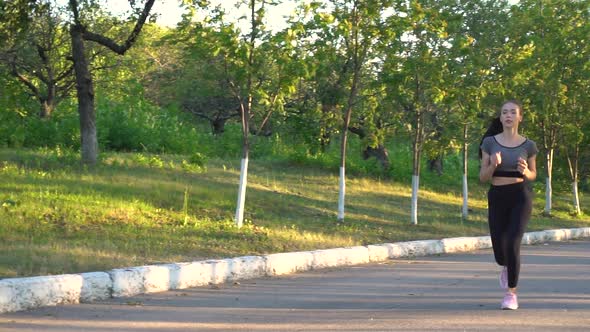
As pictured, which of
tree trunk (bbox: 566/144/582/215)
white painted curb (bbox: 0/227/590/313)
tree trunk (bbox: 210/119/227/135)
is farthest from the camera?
tree trunk (bbox: 210/119/227/135)

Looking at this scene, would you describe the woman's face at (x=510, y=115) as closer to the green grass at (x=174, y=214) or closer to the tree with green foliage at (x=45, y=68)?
the green grass at (x=174, y=214)

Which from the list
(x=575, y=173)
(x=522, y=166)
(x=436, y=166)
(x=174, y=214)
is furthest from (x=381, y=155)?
(x=522, y=166)

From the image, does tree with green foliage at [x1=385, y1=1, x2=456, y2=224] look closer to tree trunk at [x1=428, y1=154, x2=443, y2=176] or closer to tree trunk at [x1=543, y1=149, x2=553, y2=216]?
tree trunk at [x1=543, y1=149, x2=553, y2=216]

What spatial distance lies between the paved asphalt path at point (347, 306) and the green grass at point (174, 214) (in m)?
1.35

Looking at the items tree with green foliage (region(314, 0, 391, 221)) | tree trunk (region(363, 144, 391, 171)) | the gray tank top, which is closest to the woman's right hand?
the gray tank top

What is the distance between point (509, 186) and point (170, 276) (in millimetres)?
3573

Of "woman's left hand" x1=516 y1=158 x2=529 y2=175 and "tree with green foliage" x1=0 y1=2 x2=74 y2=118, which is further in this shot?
"tree with green foliage" x1=0 y1=2 x2=74 y2=118

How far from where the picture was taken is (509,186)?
8.52m

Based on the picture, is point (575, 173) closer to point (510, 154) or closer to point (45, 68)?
point (45, 68)

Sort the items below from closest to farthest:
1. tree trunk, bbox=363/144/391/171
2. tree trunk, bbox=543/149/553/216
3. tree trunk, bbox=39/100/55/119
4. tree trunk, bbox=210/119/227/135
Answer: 1. tree trunk, bbox=543/149/553/216
2. tree trunk, bbox=363/144/391/171
3. tree trunk, bbox=39/100/55/119
4. tree trunk, bbox=210/119/227/135

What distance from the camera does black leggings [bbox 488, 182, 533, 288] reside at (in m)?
8.52

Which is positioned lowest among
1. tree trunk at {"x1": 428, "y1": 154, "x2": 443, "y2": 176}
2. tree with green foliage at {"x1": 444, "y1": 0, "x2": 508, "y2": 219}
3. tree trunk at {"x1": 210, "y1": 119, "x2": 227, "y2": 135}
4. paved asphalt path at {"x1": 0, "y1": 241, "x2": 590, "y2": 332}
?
paved asphalt path at {"x1": 0, "y1": 241, "x2": 590, "y2": 332}

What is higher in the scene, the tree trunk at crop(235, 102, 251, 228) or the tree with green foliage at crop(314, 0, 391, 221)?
the tree with green foliage at crop(314, 0, 391, 221)

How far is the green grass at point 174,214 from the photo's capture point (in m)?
11.5
